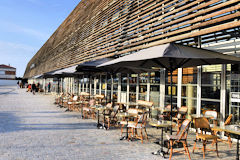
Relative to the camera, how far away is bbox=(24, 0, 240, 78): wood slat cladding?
566 centimetres

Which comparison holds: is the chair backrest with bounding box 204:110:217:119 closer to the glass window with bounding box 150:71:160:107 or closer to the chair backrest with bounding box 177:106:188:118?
the chair backrest with bounding box 177:106:188:118

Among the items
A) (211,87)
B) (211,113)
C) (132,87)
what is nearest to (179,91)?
(211,87)

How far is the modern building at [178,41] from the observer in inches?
222

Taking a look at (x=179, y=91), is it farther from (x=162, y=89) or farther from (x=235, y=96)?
(x=235, y=96)

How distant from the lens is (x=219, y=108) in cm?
582

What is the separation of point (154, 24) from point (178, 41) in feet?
4.02

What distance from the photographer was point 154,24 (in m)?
7.82

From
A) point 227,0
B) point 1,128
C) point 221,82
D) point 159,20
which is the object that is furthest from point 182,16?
point 1,128

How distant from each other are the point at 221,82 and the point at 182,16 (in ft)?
8.94

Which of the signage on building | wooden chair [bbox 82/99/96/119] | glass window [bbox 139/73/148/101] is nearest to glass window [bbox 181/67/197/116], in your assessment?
the signage on building

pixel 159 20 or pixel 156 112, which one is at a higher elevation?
pixel 159 20

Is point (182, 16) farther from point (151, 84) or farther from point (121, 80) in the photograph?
point (121, 80)

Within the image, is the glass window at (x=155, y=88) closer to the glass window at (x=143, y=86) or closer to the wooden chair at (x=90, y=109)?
the glass window at (x=143, y=86)

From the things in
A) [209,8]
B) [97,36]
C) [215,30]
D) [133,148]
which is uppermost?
[97,36]
